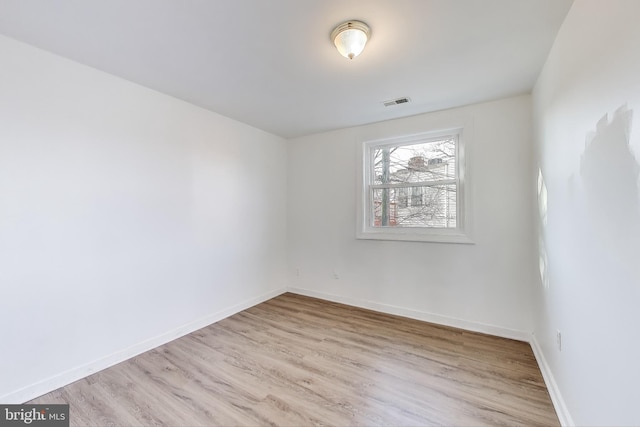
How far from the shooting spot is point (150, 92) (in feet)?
7.92

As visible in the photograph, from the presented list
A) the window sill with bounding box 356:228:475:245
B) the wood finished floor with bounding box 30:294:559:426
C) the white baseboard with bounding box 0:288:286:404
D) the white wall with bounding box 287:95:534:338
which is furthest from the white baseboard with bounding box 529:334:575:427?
the white baseboard with bounding box 0:288:286:404

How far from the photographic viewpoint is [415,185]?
10.5 ft

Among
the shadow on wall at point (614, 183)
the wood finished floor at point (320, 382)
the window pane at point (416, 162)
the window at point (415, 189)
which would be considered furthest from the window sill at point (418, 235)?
the shadow on wall at point (614, 183)

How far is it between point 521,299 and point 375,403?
1853mm

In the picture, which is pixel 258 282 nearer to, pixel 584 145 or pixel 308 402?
pixel 308 402

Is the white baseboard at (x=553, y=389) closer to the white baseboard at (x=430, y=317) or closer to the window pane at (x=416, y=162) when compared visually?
the white baseboard at (x=430, y=317)

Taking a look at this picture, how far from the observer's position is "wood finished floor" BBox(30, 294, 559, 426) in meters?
1.60

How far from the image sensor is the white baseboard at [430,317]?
2.56 m

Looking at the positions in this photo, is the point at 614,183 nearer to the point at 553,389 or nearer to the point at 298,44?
the point at 553,389

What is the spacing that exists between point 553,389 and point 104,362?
11.0 feet

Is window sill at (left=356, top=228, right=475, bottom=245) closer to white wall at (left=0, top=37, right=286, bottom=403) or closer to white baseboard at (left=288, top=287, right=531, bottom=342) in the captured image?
white baseboard at (left=288, top=287, right=531, bottom=342)

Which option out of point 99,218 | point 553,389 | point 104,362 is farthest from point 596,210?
point 104,362

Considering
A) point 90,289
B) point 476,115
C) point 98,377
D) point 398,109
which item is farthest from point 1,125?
point 476,115

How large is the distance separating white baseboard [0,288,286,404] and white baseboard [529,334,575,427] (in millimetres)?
3019
